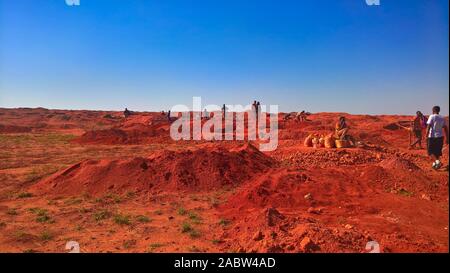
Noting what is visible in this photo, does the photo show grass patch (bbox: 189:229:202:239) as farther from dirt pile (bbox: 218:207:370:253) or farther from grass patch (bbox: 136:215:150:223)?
grass patch (bbox: 136:215:150:223)

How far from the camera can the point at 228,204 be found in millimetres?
9172

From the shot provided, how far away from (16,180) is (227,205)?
8.53 m

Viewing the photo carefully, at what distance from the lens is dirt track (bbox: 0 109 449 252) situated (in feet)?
20.1

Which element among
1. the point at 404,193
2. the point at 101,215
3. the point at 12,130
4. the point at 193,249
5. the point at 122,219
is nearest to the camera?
the point at 193,249

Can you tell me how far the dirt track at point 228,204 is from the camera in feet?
20.1

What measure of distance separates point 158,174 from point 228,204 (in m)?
3.61

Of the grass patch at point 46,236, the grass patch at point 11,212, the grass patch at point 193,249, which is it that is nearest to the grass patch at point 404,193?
the grass patch at point 193,249

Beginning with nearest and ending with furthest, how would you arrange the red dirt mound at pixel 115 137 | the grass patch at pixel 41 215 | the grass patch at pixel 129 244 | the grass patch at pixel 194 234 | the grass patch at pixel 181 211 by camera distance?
the grass patch at pixel 129 244
the grass patch at pixel 194 234
the grass patch at pixel 41 215
the grass patch at pixel 181 211
the red dirt mound at pixel 115 137

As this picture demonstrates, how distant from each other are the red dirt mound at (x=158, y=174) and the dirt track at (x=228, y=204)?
35mm

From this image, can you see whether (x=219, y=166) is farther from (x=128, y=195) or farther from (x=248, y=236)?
(x=248, y=236)

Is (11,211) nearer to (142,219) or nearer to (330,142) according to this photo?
(142,219)

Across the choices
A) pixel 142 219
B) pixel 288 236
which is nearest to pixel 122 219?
pixel 142 219

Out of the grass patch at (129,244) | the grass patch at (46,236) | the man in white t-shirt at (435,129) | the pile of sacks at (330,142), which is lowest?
the grass patch at (46,236)

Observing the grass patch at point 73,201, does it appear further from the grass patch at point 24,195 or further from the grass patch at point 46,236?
the grass patch at point 46,236
